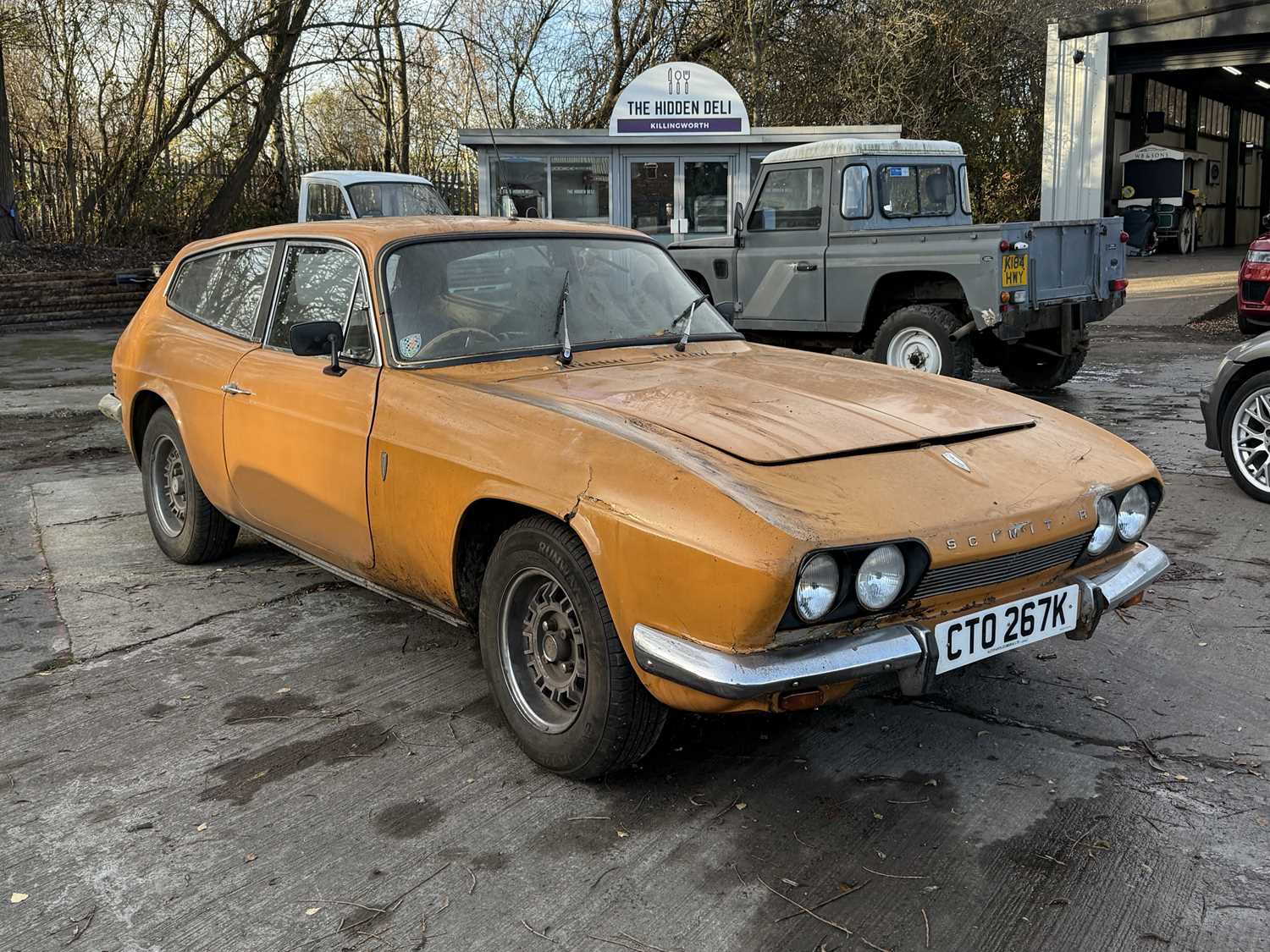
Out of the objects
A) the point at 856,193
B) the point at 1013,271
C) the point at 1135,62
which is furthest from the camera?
the point at 1135,62

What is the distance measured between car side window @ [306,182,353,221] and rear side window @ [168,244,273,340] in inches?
416

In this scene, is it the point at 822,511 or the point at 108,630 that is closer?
the point at 822,511

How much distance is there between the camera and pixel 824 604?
2775mm

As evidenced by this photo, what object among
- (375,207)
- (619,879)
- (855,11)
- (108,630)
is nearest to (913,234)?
(108,630)

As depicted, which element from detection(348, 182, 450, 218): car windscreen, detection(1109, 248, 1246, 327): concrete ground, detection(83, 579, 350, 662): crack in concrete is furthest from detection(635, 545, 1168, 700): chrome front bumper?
detection(348, 182, 450, 218): car windscreen

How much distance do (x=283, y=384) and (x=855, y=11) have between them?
2157 centimetres

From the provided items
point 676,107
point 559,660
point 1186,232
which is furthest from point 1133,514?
point 1186,232

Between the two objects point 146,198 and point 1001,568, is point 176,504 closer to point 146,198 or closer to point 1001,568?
point 1001,568

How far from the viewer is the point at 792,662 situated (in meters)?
2.75

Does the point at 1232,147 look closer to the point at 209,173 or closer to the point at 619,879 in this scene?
the point at 209,173

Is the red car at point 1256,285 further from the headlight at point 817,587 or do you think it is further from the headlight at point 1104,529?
the headlight at point 817,587

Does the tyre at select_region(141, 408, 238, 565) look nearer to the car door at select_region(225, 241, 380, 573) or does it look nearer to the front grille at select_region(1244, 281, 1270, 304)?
the car door at select_region(225, 241, 380, 573)

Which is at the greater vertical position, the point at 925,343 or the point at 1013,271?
the point at 1013,271

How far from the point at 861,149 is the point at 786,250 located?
1.08m
